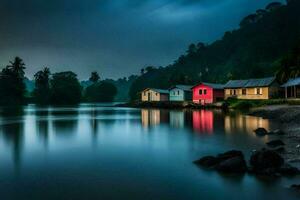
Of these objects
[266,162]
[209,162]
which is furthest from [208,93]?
[266,162]

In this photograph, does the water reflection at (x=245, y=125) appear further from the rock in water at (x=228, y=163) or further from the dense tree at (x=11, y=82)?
the dense tree at (x=11, y=82)

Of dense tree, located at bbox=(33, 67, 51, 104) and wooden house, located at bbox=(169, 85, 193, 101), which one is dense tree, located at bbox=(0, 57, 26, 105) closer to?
dense tree, located at bbox=(33, 67, 51, 104)

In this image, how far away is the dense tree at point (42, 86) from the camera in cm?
14000

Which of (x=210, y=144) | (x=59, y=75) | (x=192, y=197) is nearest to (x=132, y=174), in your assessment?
(x=192, y=197)

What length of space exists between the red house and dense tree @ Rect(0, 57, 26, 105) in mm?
74621

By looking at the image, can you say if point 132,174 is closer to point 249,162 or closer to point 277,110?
point 249,162

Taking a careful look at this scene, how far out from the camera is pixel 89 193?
11.2m

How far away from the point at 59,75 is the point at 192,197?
14875cm

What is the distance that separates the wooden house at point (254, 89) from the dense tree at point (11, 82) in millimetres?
83095

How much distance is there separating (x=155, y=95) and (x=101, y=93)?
9670 cm

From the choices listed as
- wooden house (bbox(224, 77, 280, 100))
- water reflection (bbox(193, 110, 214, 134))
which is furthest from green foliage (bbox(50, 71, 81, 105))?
water reflection (bbox(193, 110, 214, 134))

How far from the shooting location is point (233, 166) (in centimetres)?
1366

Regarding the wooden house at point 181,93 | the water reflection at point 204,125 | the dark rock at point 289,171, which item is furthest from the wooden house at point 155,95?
the dark rock at point 289,171

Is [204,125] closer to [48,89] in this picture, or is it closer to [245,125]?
[245,125]
